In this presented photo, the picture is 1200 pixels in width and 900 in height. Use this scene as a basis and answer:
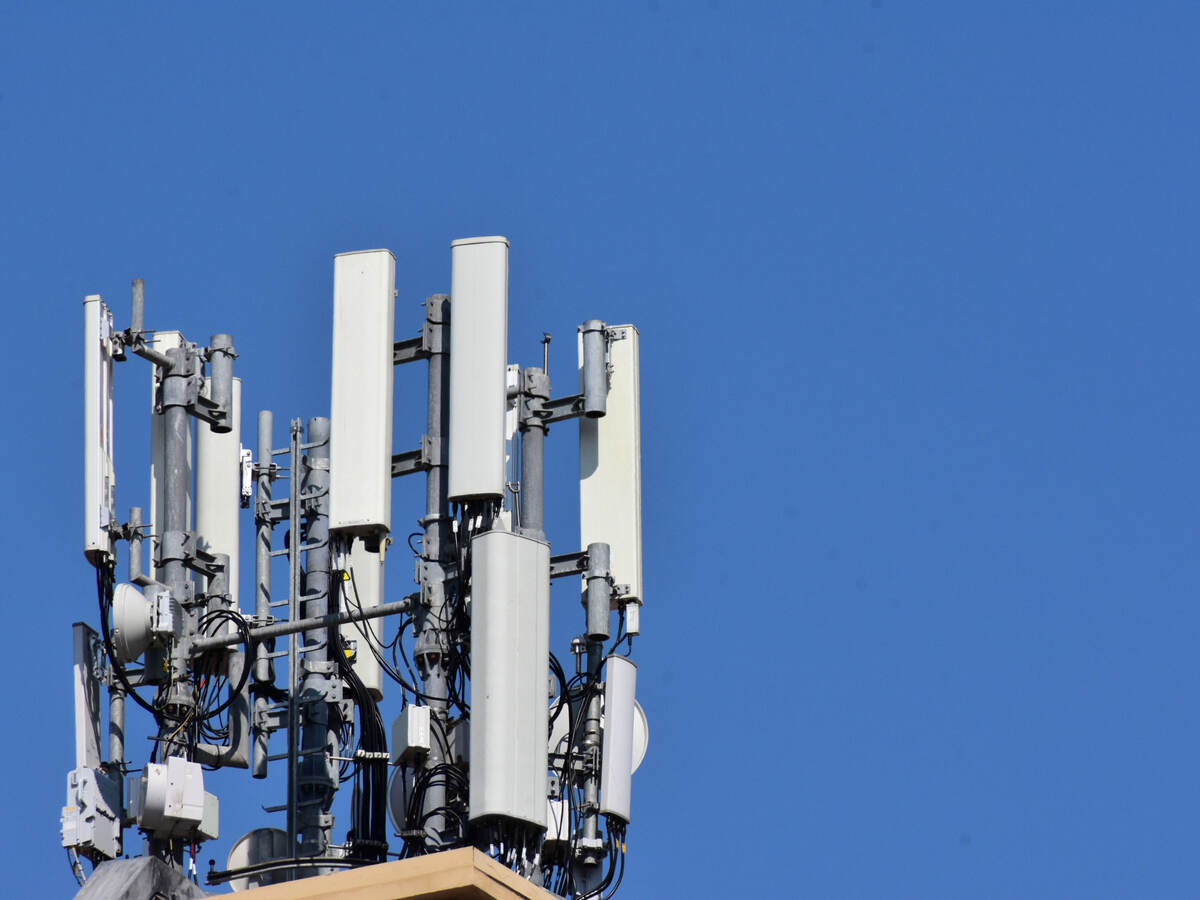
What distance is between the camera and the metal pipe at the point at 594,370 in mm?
31188

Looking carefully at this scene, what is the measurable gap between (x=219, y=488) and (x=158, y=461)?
2.43 metres

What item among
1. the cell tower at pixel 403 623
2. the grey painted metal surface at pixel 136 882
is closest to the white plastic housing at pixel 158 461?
the cell tower at pixel 403 623

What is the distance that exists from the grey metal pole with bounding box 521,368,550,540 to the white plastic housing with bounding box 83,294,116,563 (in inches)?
171

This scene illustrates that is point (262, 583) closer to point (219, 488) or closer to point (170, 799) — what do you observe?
point (219, 488)

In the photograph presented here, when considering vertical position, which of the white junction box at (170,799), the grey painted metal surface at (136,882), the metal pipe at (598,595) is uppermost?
the metal pipe at (598,595)

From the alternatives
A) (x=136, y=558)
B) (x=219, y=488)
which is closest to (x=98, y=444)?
(x=136, y=558)

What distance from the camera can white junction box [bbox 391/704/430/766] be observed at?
28.6 m

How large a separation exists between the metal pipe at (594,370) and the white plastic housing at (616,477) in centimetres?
18

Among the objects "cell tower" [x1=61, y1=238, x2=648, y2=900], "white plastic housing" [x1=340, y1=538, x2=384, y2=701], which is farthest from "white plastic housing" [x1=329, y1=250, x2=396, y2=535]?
"white plastic housing" [x1=340, y1=538, x2=384, y2=701]

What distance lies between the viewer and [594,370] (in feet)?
103

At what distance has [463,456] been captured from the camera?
28672 mm

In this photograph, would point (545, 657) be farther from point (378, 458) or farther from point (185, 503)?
point (185, 503)

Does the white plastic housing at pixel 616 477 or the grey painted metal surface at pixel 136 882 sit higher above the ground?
the white plastic housing at pixel 616 477

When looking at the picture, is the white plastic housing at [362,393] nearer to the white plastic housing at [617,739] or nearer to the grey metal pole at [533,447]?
the grey metal pole at [533,447]
